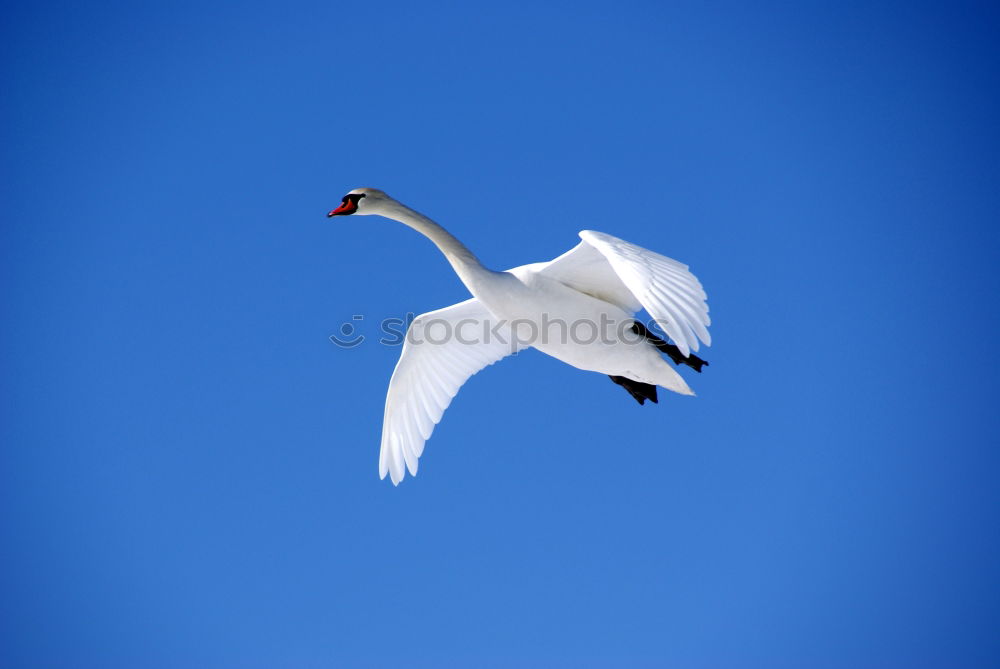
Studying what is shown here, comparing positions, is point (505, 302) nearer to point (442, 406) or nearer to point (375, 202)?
point (375, 202)

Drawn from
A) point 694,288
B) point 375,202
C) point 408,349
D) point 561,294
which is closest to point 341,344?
point 408,349

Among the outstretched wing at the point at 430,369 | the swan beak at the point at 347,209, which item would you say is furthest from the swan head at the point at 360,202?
the outstretched wing at the point at 430,369

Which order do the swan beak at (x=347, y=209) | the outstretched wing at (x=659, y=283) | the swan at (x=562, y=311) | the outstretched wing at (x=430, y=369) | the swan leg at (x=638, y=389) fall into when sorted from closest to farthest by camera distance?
the outstretched wing at (x=659, y=283) < the swan at (x=562, y=311) < the swan beak at (x=347, y=209) < the swan leg at (x=638, y=389) < the outstretched wing at (x=430, y=369)

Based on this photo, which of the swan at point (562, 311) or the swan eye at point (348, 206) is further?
the swan eye at point (348, 206)

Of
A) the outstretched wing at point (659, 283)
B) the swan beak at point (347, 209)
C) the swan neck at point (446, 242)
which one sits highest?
the swan beak at point (347, 209)

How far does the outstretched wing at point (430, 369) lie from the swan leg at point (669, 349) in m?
2.68

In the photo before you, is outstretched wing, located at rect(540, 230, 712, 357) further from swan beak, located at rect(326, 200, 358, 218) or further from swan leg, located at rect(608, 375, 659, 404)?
swan beak, located at rect(326, 200, 358, 218)

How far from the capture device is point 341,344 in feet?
48.1

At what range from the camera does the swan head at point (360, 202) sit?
12.5m

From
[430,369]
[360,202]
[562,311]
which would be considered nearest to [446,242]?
[360,202]

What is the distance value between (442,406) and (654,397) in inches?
125

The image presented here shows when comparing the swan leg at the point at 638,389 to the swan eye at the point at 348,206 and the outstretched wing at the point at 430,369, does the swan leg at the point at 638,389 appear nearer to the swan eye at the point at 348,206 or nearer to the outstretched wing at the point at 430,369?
the outstretched wing at the point at 430,369

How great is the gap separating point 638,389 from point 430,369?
3.24 meters

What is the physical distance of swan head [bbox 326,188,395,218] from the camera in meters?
12.5
